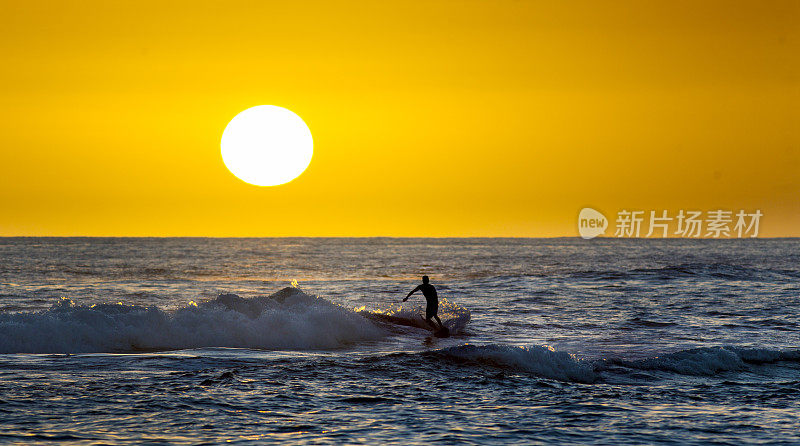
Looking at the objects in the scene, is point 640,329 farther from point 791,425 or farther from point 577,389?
point 791,425

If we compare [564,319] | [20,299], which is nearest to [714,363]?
[564,319]

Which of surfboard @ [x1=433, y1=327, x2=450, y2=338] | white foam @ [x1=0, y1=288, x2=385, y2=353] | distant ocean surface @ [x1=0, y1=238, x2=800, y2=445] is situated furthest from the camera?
surfboard @ [x1=433, y1=327, x2=450, y2=338]

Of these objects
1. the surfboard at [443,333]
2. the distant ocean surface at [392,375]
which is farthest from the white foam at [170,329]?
the surfboard at [443,333]

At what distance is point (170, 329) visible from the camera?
23.6 m

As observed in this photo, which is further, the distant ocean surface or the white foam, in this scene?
the white foam

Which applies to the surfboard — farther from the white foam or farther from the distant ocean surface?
the white foam

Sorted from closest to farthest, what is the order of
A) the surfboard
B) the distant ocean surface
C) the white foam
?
1. the distant ocean surface
2. the white foam
3. the surfboard

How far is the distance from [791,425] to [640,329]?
15148 millimetres

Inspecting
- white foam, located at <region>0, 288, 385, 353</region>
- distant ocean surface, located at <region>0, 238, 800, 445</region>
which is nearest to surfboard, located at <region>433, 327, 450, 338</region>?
distant ocean surface, located at <region>0, 238, 800, 445</region>

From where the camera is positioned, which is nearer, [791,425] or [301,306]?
[791,425]

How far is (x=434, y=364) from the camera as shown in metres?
18.7

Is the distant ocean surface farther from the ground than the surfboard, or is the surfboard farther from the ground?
the distant ocean surface

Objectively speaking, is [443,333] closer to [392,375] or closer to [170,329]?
[170,329]

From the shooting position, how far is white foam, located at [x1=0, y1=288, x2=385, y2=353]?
2181cm
